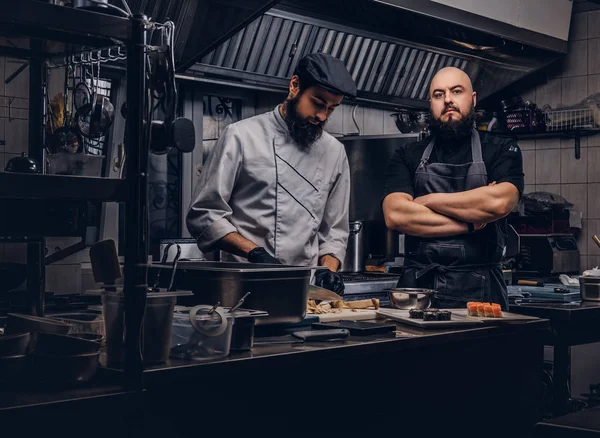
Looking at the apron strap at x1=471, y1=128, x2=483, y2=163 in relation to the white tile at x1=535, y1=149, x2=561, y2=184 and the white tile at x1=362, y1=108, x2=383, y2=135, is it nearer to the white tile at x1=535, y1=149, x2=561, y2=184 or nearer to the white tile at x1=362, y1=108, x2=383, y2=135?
the white tile at x1=362, y1=108, x2=383, y2=135

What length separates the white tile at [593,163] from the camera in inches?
244

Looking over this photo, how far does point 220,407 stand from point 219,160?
128cm

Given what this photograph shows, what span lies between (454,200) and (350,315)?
767 mm

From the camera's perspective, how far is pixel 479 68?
20.0 ft

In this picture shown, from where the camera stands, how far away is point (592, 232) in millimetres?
6234

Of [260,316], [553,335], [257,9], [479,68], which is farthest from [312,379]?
[479,68]

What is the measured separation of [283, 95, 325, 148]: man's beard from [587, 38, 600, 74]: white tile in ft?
12.8

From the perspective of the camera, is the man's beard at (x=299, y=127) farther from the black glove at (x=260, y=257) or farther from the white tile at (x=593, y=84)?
the white tile at (x=593, y=84)

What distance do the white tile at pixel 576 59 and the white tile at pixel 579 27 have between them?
4 centimetres

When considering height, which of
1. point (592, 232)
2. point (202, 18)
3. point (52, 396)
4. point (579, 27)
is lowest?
point (52, 396)

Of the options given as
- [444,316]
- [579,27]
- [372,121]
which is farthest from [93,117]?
[579,27]

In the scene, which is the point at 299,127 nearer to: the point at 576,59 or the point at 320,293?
the point at 320,293

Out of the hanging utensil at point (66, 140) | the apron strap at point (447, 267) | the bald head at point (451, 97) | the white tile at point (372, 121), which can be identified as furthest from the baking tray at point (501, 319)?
the white tile at point (372, 121)

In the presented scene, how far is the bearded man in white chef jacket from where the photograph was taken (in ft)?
9.46
